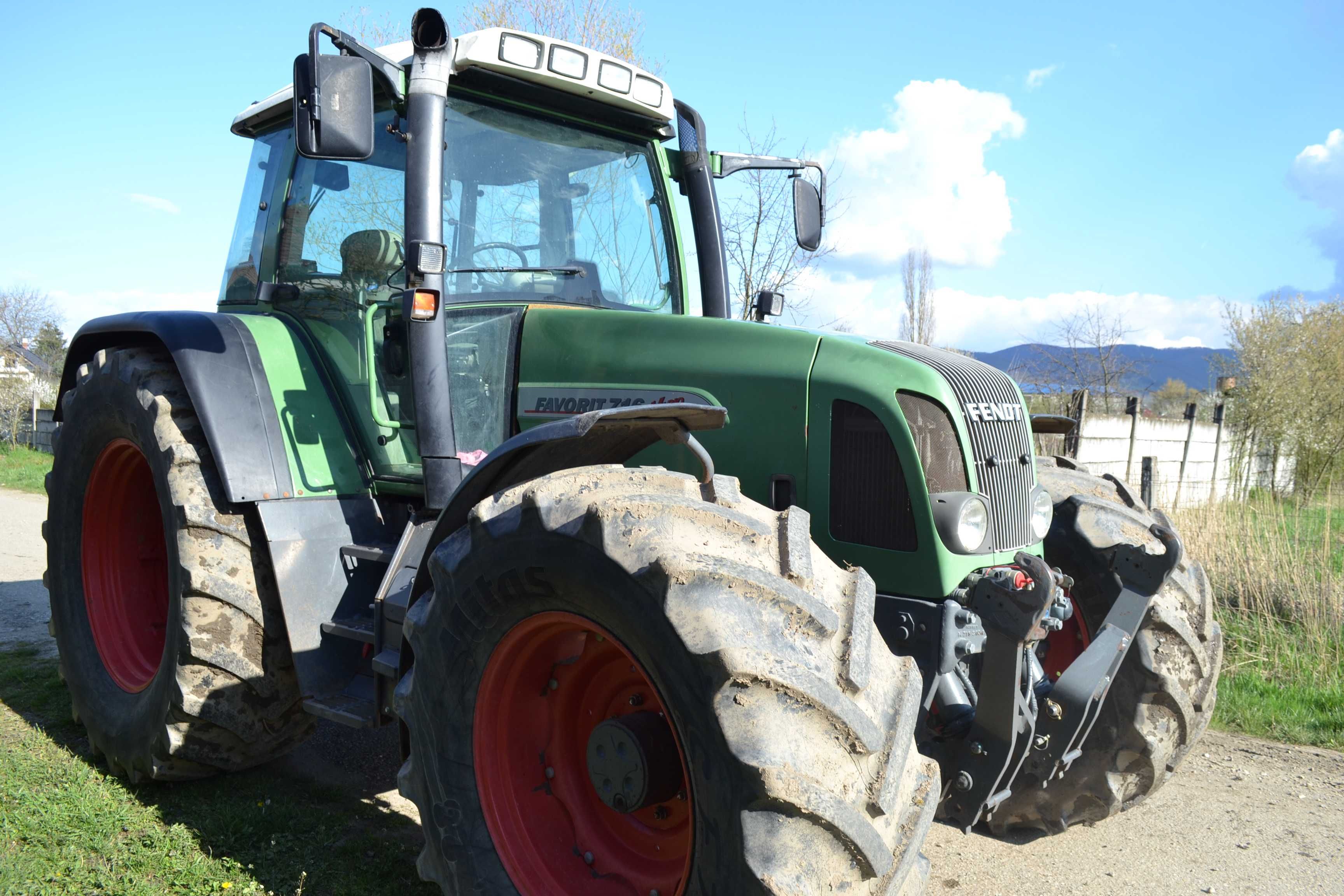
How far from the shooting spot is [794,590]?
6.61 feet

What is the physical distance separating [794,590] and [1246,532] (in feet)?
20.0

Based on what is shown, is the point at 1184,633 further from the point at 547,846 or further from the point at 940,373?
the point at 547,846

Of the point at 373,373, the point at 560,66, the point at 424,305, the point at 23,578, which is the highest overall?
the point at 560,66

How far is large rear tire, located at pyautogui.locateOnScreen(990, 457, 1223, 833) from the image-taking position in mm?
3186

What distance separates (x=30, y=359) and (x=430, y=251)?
33.0 m

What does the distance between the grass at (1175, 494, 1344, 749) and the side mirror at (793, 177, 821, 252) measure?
10.9 feet

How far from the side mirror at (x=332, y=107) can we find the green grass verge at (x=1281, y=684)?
4816 mm

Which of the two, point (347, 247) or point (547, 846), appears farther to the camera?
point (347, 247)

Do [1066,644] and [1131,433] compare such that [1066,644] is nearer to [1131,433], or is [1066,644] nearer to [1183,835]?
[1183,835]

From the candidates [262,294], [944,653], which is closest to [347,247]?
[262,294]

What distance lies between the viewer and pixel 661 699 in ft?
7.07

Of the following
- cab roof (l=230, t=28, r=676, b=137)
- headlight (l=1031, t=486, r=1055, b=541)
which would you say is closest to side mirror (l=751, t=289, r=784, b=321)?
cab roof (l=230, t=28, r=676, b=137)

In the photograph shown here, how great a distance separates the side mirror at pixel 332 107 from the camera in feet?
9.07

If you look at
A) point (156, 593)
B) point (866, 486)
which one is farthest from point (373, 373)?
point (866, 486)
